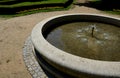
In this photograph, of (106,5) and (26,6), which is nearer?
(26,6)

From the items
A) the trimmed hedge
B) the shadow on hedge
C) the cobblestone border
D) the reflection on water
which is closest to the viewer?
the cobblestone border

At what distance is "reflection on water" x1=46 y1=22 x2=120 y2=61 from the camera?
1003cm

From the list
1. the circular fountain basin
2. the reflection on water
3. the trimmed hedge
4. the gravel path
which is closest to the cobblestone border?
the gravel path

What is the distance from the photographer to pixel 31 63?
10195 millimetres

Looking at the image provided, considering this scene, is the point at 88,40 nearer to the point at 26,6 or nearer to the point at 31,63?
the point at 31,63

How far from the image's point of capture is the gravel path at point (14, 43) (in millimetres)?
9719

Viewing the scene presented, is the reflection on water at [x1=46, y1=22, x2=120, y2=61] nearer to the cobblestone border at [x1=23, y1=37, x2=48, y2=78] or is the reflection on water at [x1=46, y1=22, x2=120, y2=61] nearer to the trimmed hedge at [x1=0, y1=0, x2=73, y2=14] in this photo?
the cobblestone border at [x1=23, y1=37, x2=48, y2=78]

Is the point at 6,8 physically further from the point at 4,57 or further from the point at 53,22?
the point at 4,57

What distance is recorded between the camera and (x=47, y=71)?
9.30 metres

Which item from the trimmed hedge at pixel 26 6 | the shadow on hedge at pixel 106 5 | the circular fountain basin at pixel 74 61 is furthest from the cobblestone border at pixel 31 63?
the shadow on hedge at pixel 106 5

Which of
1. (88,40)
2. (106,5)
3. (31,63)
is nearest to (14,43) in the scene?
(31,63)

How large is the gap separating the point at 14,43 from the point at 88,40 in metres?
5.55

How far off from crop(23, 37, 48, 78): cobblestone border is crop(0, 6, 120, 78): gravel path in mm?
248

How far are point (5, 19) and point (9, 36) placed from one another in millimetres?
5020
